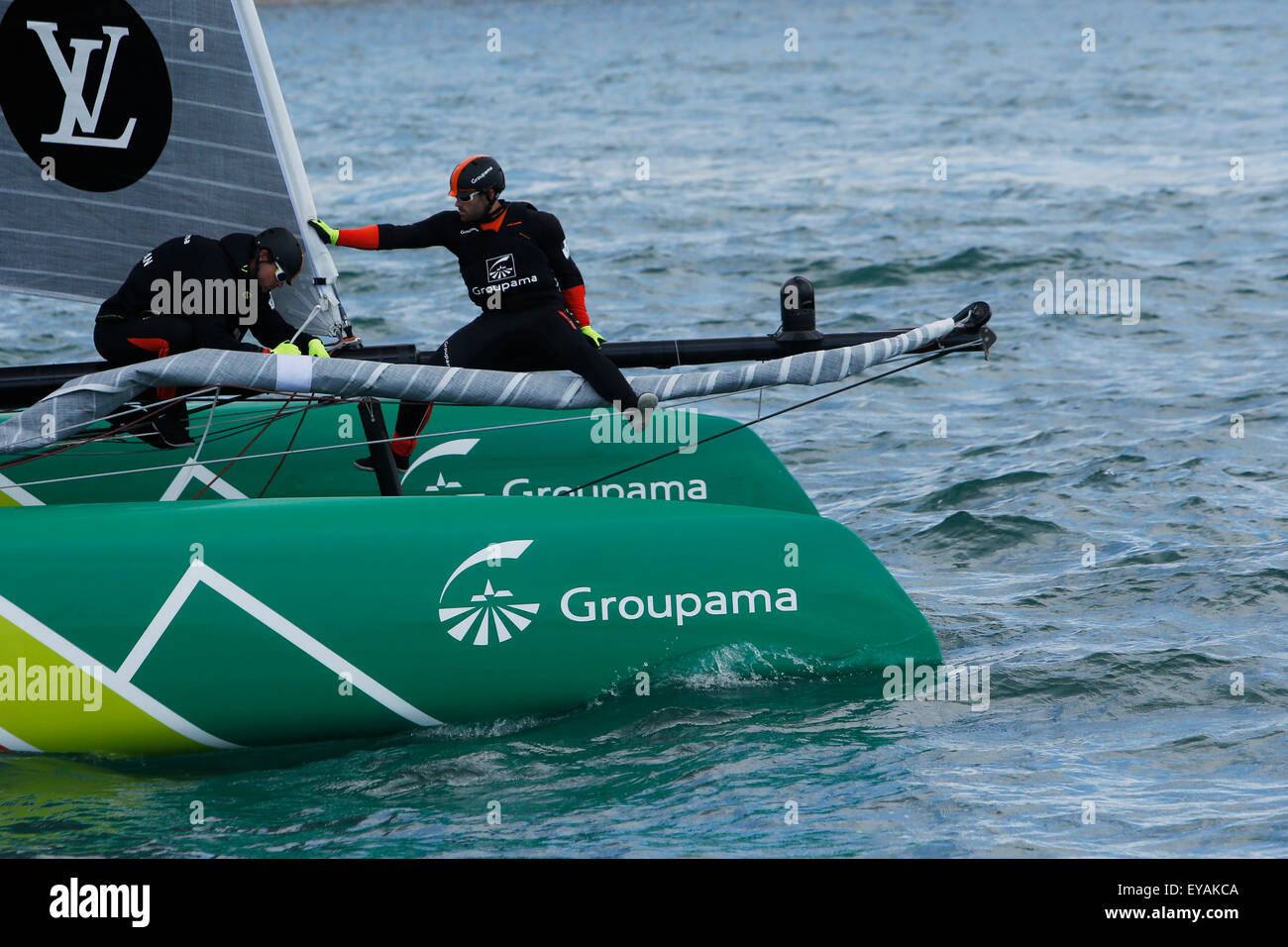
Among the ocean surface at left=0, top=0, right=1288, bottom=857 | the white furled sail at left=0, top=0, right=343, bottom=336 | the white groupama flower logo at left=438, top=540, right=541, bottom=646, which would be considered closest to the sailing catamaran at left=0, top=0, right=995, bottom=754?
the white groupama flower logo at left=438, top=540, right=541, bottom=646

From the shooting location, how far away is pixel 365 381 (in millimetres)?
4980

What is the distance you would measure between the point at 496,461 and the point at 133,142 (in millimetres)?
1956

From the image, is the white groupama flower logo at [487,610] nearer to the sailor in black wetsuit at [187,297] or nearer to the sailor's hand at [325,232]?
the sailor in black wetsuit at [187,297]

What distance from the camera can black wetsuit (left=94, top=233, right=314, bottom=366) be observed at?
5496mm

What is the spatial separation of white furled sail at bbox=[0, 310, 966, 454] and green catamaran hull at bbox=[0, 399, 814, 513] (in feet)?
3.49

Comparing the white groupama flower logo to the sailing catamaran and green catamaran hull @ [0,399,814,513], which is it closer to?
the sailing catamaran

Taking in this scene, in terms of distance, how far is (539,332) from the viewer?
5586 mm

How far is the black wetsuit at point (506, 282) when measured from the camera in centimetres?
562

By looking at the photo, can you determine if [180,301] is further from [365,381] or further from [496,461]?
[496,461]

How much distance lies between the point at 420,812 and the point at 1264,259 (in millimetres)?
9540

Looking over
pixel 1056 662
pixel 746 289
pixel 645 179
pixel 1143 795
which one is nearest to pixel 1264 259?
pixel 746 289

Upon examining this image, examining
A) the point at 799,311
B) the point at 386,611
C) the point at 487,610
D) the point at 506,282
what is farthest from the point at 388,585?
the point at 799,311

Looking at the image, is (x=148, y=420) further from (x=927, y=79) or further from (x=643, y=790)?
(x=927, y=79)

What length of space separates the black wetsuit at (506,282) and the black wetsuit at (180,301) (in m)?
0.41
